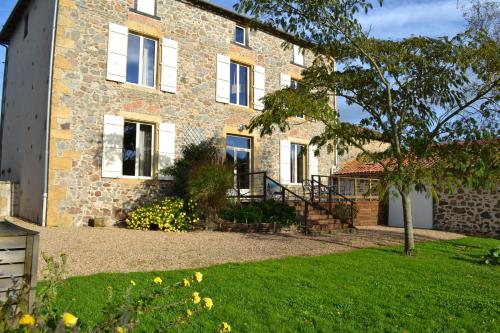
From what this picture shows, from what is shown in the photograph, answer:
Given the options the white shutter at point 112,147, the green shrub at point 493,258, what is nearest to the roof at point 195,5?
the white shutter at point 112,147

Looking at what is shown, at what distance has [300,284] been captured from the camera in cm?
463

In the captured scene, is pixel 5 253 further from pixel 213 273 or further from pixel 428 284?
pixel 428 284

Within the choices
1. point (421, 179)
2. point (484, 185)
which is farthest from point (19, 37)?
point (484, 185)

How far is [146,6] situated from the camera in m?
11.2

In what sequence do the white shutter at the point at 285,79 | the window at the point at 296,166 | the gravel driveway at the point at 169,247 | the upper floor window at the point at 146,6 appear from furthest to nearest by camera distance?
1. the window at the point at 296,166
2. the white shutter at the point at 285,79
3. the upper floor window at the point at 146,6
4. the gravel driveway at the point at 169,247

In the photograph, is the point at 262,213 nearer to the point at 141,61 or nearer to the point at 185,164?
the point at 185,164

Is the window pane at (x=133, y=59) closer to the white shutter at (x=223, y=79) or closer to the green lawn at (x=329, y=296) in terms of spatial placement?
the white shutter at (x=223, y=79)

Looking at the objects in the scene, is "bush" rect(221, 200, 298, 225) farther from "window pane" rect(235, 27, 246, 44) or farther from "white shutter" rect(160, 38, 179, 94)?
"window pane" rect(235, 27, 246, 44)

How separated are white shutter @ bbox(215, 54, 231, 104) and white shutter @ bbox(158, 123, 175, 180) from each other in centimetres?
203

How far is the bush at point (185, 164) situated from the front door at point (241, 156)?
4.04 ft

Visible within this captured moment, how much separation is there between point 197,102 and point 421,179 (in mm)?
7042

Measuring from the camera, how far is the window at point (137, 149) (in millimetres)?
10625

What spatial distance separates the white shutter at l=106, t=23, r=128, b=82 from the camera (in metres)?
10.2

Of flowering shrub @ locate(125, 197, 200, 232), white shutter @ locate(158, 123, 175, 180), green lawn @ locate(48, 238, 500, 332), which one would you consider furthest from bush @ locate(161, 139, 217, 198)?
green lawn @ locate(48, 238, 500, 332)
